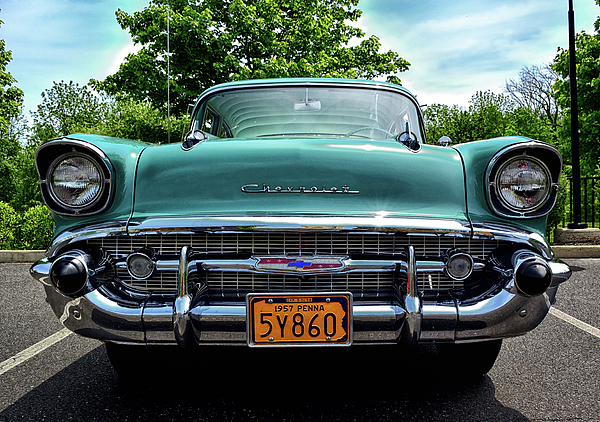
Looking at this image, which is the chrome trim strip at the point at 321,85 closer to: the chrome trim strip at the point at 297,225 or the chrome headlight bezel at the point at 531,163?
the chrome headlight bezel at the point at 531,163

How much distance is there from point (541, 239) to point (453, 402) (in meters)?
0.79

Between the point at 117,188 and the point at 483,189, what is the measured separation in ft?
4.85

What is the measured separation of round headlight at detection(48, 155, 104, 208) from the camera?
192 centimetres

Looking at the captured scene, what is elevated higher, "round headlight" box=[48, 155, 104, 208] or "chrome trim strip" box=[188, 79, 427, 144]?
"chrome trim strip" box=[188, 79, 427, 144]

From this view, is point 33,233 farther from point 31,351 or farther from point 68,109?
point 68,109

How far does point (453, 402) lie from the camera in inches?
81.2

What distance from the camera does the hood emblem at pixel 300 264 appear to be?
1.77 m

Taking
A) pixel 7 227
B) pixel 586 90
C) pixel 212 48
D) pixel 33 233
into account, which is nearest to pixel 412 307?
pixel 33 233

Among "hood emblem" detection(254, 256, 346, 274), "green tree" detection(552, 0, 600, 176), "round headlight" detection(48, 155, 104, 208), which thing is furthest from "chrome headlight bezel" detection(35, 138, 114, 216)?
"green tree" detection(552, 0, 600, 176)

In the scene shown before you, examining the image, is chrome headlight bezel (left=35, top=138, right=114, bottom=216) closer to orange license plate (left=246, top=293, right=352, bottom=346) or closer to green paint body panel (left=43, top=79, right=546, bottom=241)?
green paint body panel (left=43, top=79, right=546, bottom=241)

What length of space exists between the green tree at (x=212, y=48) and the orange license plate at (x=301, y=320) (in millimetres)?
11883

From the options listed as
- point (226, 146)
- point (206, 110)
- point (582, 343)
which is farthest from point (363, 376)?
point (206, 110)

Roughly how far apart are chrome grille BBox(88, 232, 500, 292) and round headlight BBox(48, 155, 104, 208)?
19 centimetres

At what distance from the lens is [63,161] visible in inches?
75.5
